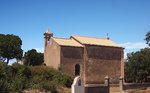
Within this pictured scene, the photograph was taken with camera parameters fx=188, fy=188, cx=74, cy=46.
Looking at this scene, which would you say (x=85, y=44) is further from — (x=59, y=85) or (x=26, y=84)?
(x=26, y=84)

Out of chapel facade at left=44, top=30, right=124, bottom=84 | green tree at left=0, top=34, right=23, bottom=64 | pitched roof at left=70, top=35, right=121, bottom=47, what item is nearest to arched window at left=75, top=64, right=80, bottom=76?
chapel facade at left=44, top=30, right=124, bottom=84

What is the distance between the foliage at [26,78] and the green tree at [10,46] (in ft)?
43.6

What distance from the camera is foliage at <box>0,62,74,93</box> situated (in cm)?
1545

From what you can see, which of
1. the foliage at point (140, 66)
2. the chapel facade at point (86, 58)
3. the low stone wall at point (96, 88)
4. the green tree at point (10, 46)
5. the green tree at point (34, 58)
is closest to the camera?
the low stone wall at point (96, 88)

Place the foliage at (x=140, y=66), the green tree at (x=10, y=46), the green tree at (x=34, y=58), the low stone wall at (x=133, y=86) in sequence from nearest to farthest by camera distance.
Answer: the low stone wall at (x=133, y=86), the green tree at (x=10, y=46), the foliage at (x=140, y=66), the green tree at (x=34, y=58)

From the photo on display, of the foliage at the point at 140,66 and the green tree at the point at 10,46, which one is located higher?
the green tree at the point at 10,46

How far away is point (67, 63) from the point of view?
2841cm

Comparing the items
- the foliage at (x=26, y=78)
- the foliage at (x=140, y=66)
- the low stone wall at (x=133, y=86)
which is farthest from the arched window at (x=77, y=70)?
the foliage at (x=140, y=66)

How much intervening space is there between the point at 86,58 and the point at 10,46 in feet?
43.6

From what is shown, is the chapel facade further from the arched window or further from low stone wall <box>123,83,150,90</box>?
low stone wall <box>123,83,150,90</box>

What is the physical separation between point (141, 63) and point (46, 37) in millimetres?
18081

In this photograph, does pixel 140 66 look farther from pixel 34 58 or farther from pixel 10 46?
pixel 10 46

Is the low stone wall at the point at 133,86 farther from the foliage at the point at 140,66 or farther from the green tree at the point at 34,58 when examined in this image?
the green tree at the point at 34,58

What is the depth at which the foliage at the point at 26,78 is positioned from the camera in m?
15.4
